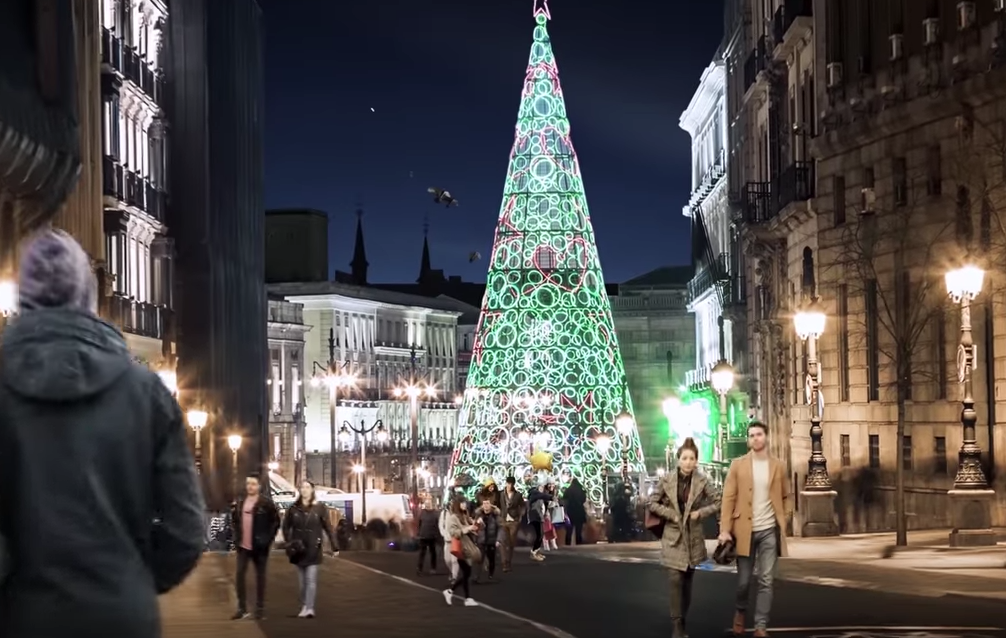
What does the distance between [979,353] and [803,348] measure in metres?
14.8

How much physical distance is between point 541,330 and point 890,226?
76.4ft

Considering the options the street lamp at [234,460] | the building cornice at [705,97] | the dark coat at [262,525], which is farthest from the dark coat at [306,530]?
the building cornice at [705,97]

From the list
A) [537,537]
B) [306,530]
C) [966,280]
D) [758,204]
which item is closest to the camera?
[306,530]

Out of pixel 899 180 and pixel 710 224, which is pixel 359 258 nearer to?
pixel 710 224

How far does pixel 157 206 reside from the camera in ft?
206

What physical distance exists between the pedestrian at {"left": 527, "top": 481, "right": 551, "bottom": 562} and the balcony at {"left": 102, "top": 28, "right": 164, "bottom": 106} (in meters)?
16.8

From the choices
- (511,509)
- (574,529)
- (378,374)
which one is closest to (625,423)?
(574,529)

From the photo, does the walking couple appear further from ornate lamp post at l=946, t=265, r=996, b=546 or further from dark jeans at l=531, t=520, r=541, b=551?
dark jeans at l=531, t=520, r=541, b=551

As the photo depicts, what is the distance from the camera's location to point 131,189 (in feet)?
191

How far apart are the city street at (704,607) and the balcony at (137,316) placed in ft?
83.5

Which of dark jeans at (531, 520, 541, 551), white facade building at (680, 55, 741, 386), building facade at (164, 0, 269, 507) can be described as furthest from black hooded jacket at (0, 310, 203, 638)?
white facade building at (680, 55, 741, 386)

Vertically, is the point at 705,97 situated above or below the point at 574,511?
above

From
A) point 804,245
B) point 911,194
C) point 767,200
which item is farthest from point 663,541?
point 767,200

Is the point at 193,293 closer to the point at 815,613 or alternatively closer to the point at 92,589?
the point at 815,613
